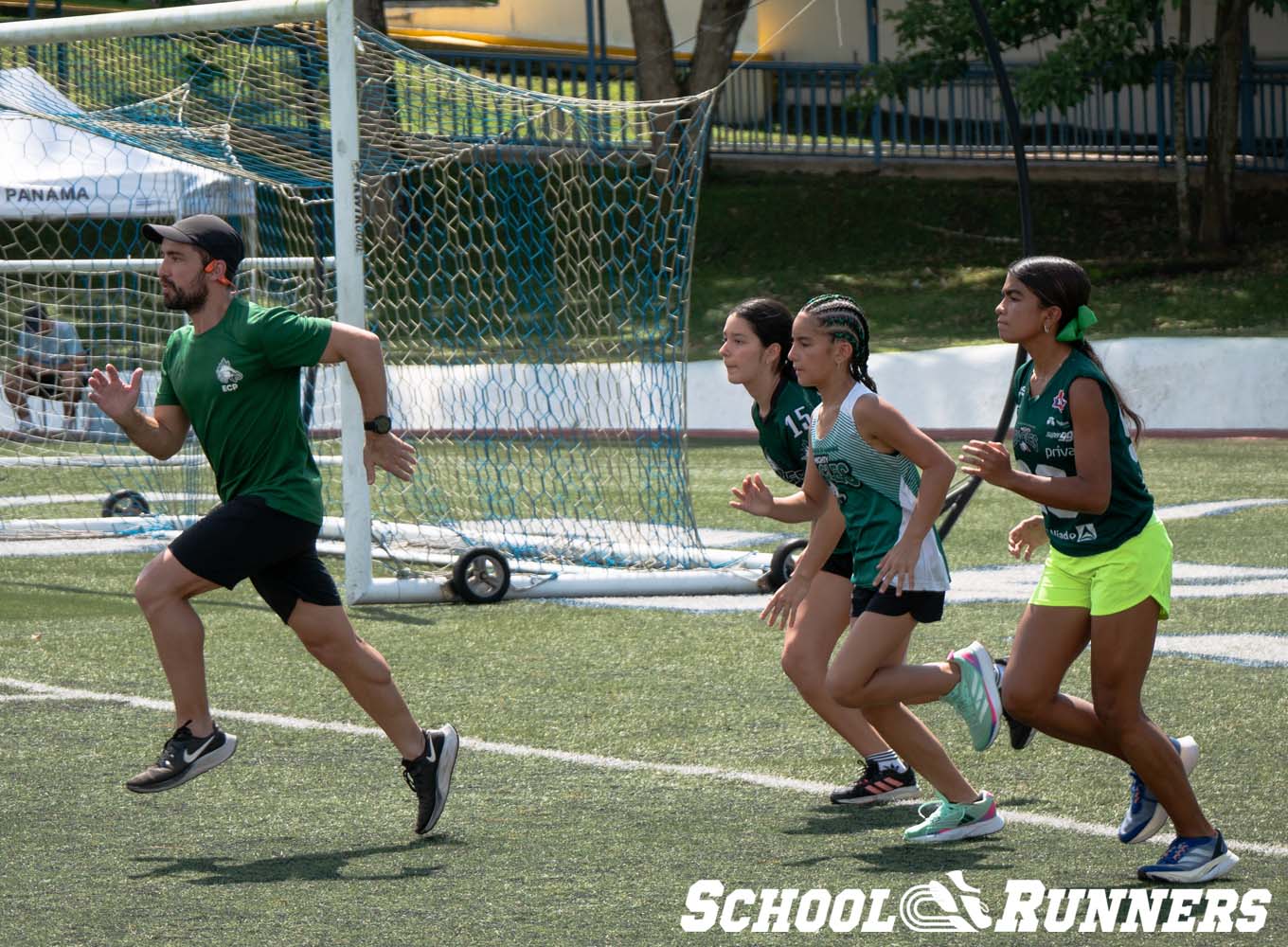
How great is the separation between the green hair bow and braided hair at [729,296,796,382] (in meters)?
1.34

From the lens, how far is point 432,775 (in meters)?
5.84

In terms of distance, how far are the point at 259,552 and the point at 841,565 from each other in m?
1.87

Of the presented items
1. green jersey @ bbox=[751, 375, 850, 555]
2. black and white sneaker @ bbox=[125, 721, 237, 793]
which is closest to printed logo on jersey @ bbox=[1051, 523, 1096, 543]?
green jersey @ bbox=[751, 375, 850, 555]

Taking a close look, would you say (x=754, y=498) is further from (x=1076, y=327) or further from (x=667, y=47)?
(x=667, y=47)

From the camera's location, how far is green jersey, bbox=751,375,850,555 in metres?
6.46

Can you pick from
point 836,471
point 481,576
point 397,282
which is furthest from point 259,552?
point 397,282

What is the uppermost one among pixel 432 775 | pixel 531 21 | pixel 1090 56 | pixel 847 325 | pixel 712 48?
pixel 531 21

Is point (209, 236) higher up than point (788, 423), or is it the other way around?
point (209, 236)

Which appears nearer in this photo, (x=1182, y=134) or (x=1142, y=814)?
(x=1142, y=814)

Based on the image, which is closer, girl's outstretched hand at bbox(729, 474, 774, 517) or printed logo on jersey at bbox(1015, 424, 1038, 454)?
printed logo on jersey at bbox(1015, 424, 1038, 454)

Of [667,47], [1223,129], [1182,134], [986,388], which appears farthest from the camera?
[667,47]

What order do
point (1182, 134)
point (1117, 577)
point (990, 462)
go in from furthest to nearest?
point (1182, 134)
point (1117, 577)
point (990, 462)

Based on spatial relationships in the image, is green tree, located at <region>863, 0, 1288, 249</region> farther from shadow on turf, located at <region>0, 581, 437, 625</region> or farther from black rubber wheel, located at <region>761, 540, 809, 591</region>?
shadow on turf, located at <region>0, 581, 437, 625</region>

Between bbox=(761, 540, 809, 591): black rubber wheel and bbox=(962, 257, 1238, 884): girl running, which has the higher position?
bbox=(962, 257, 1238, 884): girl running
